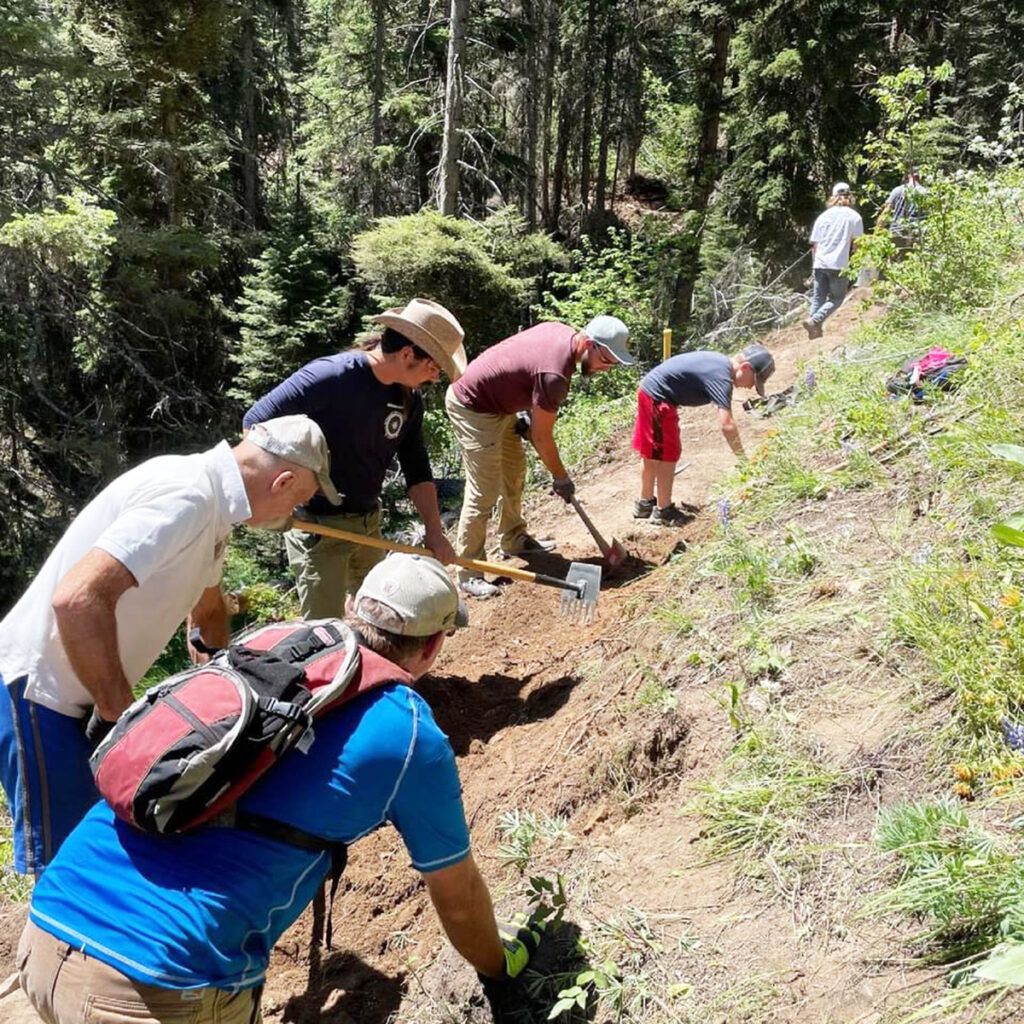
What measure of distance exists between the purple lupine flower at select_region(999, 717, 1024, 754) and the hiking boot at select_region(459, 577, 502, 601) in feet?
13.0

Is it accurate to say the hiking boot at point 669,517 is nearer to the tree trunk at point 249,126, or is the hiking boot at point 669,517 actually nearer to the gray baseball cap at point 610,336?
the gray baseball cap at point 610,336

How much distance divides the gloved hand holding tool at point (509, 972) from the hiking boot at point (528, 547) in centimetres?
427

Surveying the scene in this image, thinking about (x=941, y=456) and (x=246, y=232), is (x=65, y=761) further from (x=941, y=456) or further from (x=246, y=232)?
(x=246, y=232)

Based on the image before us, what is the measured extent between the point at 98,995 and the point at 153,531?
109cm

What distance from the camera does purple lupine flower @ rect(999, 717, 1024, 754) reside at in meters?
2.50

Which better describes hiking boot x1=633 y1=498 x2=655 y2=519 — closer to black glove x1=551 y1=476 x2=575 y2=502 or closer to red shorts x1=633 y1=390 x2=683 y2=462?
red shorts x1=633 y1=390 x2=683 y2=462

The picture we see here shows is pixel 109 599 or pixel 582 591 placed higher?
pixel 109 599

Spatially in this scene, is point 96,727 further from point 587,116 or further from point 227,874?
point 587,116

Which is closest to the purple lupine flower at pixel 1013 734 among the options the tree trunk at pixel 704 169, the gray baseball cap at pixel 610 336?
the gray baseball cap at pixel 610 336

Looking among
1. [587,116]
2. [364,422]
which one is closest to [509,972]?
[364,422]

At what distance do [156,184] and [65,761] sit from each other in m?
14.7

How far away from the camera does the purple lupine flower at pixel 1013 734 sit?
250 centimetres

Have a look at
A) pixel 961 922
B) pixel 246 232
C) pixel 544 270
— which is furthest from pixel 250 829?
pixel 544 270

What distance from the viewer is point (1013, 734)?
99.2 inches
